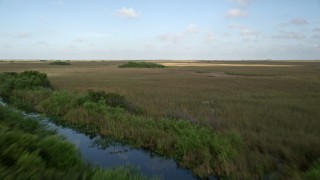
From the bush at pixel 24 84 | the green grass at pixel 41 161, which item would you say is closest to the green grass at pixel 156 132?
the green grass at pixel 41 161

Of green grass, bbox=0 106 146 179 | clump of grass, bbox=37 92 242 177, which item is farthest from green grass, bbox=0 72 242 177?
green grass, bbox=0 106 146 179

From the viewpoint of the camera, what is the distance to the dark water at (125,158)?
26.8 ft

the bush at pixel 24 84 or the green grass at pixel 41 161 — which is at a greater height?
the green grass at pixel 41 161

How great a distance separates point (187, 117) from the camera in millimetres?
12656

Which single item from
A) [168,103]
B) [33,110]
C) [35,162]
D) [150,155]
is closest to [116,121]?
[150,155]

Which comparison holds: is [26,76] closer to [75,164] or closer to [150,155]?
[150,155]

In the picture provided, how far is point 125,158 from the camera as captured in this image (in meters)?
9.44

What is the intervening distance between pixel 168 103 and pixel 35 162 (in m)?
12.4

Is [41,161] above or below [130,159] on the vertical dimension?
above

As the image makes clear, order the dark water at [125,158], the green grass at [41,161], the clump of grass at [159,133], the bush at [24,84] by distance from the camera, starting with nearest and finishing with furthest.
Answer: the green grass at [41,161], the clump of grass at [159,133], the dark water at [125,158], the bush at [24,84]

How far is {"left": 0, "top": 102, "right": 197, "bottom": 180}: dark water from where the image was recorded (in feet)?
26.8

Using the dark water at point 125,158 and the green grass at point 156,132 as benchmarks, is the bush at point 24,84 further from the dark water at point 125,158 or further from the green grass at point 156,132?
the dark water at point 125,158

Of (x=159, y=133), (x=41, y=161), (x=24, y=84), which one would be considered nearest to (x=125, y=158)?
(x=159, y=133)

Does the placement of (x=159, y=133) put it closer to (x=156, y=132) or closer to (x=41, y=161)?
(x=156, y=132)
